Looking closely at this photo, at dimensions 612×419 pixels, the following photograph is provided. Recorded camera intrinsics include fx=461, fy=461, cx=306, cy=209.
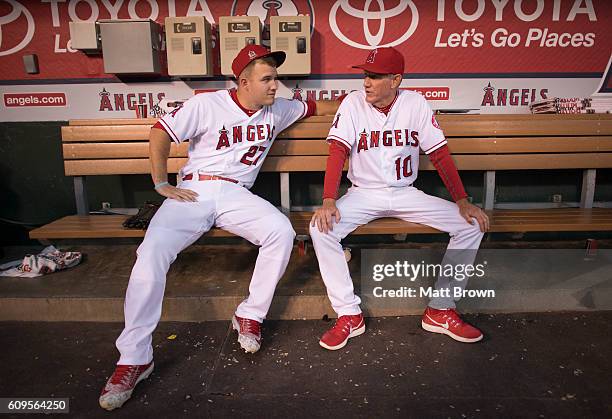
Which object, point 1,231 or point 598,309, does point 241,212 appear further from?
point 1,231

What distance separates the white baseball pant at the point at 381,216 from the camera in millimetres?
2453

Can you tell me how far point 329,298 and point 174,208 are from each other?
38.3 inches

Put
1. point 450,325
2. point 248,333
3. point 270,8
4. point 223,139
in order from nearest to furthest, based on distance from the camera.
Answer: point 248,333, point 450,325, point 223,139, point 270,8

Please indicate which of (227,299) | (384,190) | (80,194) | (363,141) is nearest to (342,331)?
(227,299)

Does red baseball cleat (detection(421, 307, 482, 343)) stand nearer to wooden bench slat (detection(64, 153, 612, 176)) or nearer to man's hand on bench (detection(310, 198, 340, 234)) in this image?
man's hand on bench (detection(310, 198, 340, 234))

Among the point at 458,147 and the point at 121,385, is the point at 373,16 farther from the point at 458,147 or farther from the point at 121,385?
the point at 121,385

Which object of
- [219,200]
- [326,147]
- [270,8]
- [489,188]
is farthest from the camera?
[270,8]

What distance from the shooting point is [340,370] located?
7.11 ft

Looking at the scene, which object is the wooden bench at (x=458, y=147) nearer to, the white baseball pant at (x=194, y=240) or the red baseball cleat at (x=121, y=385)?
the white baseball pant at (x=194, y=240)

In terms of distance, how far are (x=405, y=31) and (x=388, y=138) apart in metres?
1.35

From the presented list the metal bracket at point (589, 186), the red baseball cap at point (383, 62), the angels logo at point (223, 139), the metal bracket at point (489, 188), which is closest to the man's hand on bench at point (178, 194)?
the angels logo at point (223, 139)

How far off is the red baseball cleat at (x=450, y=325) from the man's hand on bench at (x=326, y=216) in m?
0.74

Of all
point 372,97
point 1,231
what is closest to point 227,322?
point 372,97

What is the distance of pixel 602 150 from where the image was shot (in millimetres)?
3309
